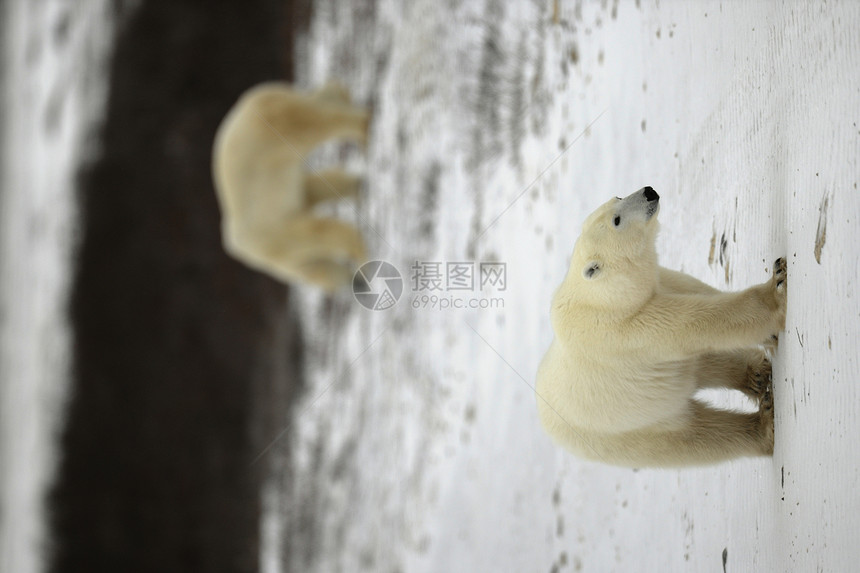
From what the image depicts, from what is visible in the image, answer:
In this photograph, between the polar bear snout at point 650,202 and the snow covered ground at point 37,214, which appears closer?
the polar bear snout at point 650,202

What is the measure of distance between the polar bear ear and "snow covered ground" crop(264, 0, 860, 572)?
112 mm

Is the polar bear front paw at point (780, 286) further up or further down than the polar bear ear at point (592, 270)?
further down

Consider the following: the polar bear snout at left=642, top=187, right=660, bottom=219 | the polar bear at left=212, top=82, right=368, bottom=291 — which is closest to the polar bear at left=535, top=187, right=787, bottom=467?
the polar bear snout at left=642, top=187, right=660, bottom=219

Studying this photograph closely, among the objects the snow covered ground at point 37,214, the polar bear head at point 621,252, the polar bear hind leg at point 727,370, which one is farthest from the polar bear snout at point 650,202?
the snow covered ground at point 37,214

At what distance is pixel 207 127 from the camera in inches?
87.0

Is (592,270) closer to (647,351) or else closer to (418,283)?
(647,351)

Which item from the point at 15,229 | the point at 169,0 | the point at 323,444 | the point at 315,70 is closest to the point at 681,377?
the point at 323,444

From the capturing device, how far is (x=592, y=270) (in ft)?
1.62

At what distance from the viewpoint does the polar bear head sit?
1.53 ft

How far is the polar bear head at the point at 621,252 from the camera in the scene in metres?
0.47

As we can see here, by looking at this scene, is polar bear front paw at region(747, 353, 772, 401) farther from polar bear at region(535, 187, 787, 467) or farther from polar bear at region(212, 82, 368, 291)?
polar bear at region(212, 82, 368, 291)

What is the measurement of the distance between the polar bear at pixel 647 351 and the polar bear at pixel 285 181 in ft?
2.83

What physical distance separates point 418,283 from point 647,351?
26 centimetres

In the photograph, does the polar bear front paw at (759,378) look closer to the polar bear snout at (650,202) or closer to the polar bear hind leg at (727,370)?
the polar bear hind leg at (727,370)
